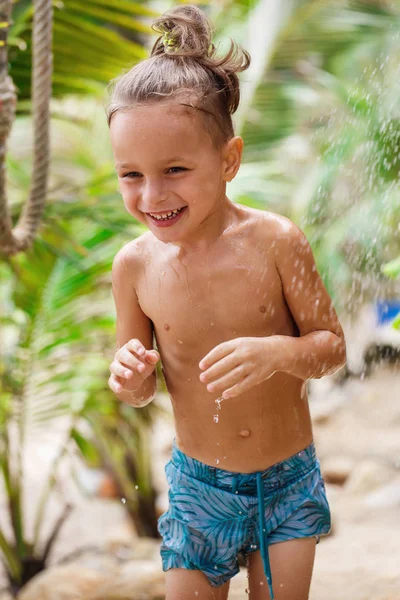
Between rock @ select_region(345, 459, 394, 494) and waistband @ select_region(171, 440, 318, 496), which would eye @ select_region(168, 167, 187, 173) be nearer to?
waistband @ select_region(171, 440, 318, 496)

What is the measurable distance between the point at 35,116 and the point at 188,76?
1010 mm

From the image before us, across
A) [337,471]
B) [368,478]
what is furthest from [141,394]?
[337,471]

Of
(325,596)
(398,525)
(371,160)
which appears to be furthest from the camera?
(371,160)

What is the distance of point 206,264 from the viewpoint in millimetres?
1852

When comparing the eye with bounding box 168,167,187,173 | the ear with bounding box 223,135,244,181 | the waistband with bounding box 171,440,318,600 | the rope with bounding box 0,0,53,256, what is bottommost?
the waistband with bounding box 171,440,318,600

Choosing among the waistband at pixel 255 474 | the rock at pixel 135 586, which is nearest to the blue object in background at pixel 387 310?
the rock at pixel 135 586

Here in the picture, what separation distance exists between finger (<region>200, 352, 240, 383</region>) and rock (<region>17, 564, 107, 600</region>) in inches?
77.8

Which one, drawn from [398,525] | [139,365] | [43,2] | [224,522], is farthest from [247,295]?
[398,525]

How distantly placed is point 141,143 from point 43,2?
997 mm

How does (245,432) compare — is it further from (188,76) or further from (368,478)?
(368,478)

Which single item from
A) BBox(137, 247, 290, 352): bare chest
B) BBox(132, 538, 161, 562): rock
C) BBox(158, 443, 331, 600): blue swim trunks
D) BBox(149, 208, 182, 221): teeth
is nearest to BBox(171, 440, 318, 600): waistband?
BBox(158, 443, 331, 600): blue swim trunks

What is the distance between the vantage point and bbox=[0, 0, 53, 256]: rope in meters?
2.30

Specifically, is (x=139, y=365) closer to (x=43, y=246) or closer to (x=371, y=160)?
(x=43, y=246)

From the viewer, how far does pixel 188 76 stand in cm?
171
